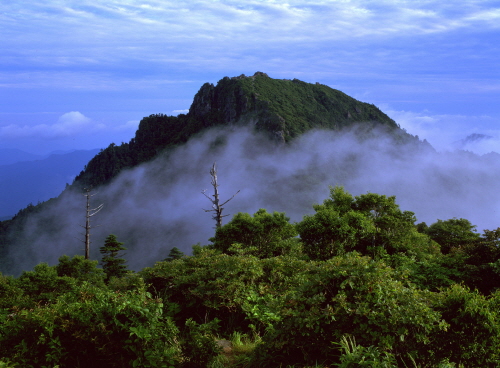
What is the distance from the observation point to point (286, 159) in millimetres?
107188

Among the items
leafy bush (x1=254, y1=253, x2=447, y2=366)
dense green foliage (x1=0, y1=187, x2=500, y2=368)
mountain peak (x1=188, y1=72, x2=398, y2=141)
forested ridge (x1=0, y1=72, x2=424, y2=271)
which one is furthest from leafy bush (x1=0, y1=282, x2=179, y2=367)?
mountain peak (x1=188, y1=72, x2=398, y2=141)

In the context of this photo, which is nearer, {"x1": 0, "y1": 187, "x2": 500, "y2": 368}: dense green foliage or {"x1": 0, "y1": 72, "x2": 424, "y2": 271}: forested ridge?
{"x1": 0, "y1": 187, "x2": 500, "y2": 368}: dense green foliage

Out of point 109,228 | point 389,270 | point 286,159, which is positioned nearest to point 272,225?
point 389,270

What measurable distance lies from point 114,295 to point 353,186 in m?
107

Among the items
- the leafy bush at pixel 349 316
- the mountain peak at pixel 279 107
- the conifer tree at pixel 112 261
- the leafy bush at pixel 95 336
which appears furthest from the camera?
the mountain peak at pixel 279 107

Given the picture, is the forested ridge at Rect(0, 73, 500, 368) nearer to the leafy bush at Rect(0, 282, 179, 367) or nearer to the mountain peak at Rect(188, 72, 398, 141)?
the leafy bush at Rect(0, 282, 179, 367)

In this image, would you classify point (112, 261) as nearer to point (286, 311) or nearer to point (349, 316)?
point (286, 311)

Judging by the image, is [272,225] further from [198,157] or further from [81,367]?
[198,157]

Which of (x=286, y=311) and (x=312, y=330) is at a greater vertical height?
(x=286, y=311)

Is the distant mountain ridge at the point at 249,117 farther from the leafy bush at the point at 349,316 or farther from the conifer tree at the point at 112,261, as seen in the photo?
the leafy bush at the point at 349,316

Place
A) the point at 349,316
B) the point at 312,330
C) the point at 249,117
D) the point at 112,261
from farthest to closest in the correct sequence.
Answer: the point at 249,117 < the point at 112,261 < the point at 312,330 < the point at 349,316

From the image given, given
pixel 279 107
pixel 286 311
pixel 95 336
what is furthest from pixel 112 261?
pixel 279 107

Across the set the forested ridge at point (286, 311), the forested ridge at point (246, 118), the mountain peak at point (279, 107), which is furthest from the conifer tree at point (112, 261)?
the mountain peak at point (279, 107)

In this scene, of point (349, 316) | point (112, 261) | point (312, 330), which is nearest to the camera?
point (349, 316)
